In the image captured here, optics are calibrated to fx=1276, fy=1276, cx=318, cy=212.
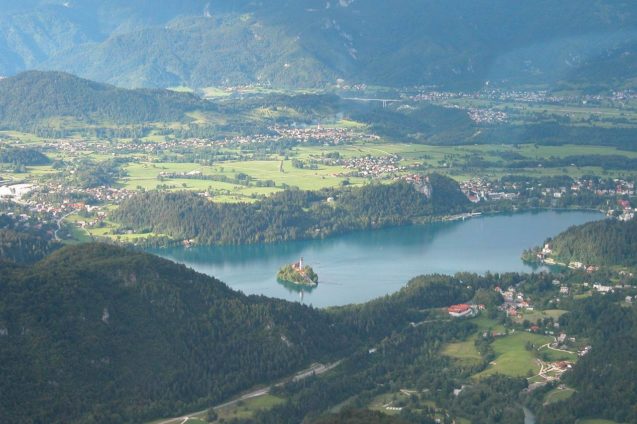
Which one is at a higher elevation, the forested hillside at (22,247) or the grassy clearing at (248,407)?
the forested hillside at (22,247)

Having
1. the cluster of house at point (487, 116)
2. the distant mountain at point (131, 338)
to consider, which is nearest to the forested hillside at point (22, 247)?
the distant mountain at point (131, 338)

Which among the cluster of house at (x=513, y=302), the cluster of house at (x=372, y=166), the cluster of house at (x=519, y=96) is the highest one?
the cluster of house at (x=519, y=96)

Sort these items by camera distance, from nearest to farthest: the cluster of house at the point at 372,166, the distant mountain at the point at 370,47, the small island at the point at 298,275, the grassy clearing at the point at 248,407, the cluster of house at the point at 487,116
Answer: the grassy clearing at the point at 248,407 → the small island at the point at 298,275 → the cluster of house at the point at 372,166 → the cluster of house at the point at 487,116 → the distant mountain at the point at 370,47

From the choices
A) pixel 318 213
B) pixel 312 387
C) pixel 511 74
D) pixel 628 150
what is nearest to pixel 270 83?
pixel 511 74

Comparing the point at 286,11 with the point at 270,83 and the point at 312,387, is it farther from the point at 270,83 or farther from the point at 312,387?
the point at 312,387

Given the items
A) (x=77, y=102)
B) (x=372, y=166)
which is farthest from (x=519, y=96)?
(x=77, y=102)

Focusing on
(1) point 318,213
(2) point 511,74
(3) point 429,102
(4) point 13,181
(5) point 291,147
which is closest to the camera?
(1) point 318,213

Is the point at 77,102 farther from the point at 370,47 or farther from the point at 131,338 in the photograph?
the point at 131,338

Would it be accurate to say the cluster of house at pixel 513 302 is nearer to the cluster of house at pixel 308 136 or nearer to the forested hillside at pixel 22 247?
the forested hillside at pixel 22 247
